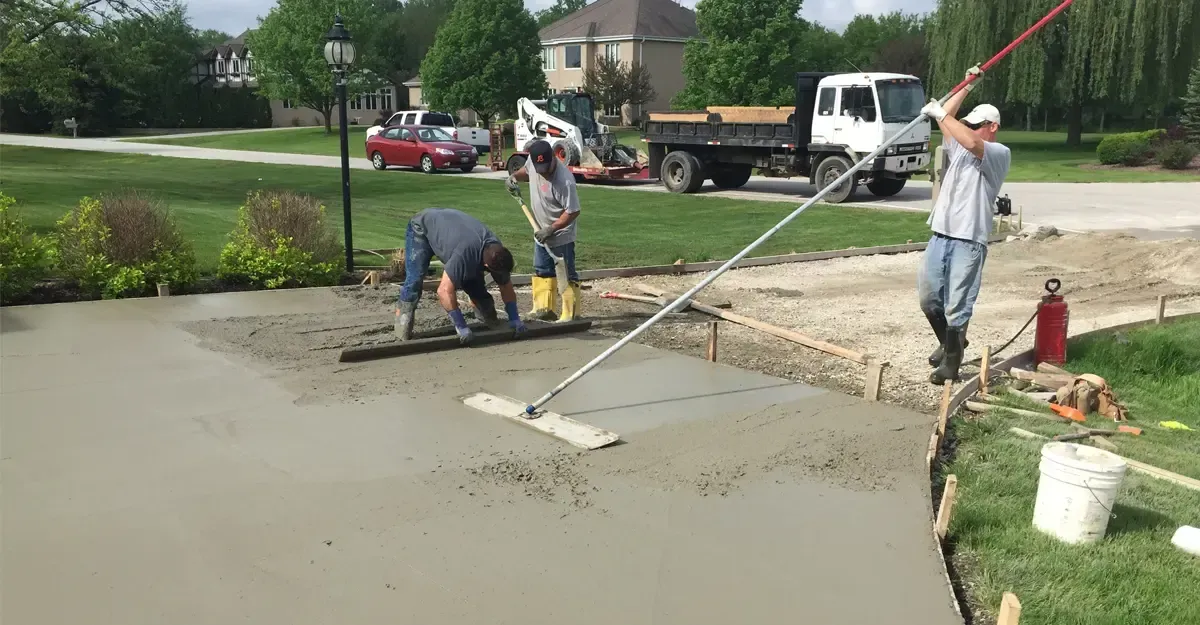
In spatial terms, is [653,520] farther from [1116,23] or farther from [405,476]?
[1116,23]

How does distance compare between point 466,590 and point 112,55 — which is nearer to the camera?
point 466,590

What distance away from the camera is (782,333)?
7.30 m

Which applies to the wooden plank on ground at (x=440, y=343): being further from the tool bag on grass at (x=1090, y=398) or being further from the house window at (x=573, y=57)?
→ the house window at (x=573, y=57)

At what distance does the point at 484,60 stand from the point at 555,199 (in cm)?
3885

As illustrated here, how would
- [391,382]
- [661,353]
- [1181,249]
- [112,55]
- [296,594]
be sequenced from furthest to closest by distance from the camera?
1. [112,55]
2. [1181,249]
3. [661,353]
4. [391,382]
5. [296,594]

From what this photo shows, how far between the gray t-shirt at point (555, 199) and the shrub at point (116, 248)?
11.3 ft

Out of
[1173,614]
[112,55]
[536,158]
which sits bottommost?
[1173,614]

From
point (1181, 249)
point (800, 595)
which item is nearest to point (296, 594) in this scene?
point (800, 595)

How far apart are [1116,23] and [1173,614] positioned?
94.3 ft

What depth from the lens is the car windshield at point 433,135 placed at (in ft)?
82.5

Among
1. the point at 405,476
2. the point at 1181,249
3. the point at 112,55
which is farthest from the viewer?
the point at 112,55

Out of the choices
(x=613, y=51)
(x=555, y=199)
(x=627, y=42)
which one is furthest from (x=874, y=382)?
(x=613, y=51)

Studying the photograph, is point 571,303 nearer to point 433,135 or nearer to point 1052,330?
point 1052,330

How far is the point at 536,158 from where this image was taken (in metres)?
7.11
